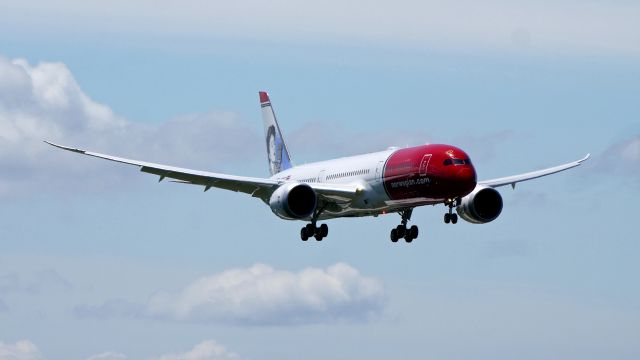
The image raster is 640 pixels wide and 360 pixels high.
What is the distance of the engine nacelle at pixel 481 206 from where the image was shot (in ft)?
347

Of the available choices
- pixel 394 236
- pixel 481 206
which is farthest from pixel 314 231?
pixel 481 206

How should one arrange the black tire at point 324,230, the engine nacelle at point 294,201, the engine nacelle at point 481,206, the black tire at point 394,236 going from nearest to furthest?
the engine nacelle at point 294,201 < the engine nacelle at point 481,206 < the black tire at point 394,236 < the black tire at point 324,230

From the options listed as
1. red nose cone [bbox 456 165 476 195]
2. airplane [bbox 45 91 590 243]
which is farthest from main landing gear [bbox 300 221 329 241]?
red nose cone [bbox 456 165 476 195]

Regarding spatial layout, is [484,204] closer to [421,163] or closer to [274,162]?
[421,163]

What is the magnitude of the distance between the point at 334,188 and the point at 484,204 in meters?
9.38

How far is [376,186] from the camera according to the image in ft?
339

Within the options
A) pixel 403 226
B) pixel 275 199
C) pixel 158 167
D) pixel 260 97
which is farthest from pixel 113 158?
pixel 260 97

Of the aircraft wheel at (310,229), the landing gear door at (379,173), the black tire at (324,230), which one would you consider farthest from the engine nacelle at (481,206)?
the aircraft wheel at (310,229)

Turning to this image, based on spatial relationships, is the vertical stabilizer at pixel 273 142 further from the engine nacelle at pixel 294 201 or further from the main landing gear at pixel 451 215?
the main landing gear at pixel 451 215

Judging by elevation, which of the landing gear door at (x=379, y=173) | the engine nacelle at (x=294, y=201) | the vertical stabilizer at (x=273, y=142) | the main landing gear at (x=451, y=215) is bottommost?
the main landing gear at (x=451, y=215)

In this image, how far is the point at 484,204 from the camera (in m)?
106

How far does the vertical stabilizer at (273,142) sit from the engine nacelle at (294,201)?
2033 cm

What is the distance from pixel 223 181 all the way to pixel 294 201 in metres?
6.12

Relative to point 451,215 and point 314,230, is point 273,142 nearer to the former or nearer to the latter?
point 314,230
